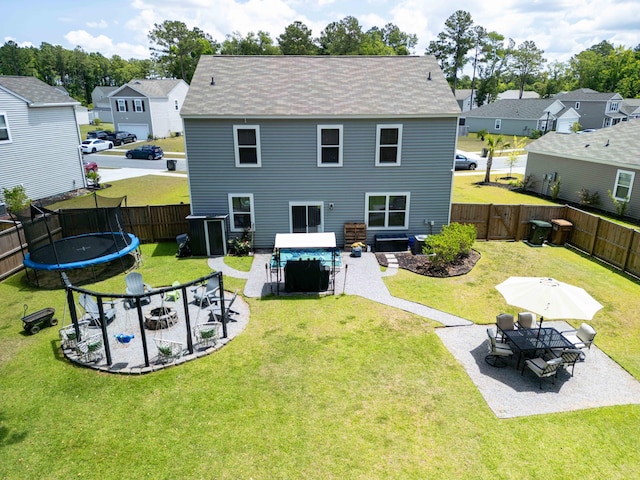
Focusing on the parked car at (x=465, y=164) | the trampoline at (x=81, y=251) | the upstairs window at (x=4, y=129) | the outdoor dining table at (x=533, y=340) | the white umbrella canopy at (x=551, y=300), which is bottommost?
the outdoor dining table at (x=533, y=340)

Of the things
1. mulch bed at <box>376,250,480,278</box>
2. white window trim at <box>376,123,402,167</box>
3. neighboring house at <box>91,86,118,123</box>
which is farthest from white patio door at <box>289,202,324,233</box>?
neighboring house at <box>91,86,118,123</box>

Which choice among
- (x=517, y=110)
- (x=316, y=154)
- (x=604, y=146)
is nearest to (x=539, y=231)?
(x=604, y=146)

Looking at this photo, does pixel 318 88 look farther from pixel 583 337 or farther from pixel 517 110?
pixel 517 110

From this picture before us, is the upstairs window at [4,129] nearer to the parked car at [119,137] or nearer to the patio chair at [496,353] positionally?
the patio chair at [496,353]

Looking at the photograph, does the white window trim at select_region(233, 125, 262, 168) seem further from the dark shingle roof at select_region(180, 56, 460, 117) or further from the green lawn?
the green lawn

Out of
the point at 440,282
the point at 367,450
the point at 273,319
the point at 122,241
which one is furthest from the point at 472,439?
the point at 122,241

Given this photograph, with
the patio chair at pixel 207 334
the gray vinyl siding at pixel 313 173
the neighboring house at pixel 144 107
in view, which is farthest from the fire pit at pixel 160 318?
the neighboring house at pixel 144 107

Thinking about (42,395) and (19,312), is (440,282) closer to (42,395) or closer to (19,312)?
(42,395)
